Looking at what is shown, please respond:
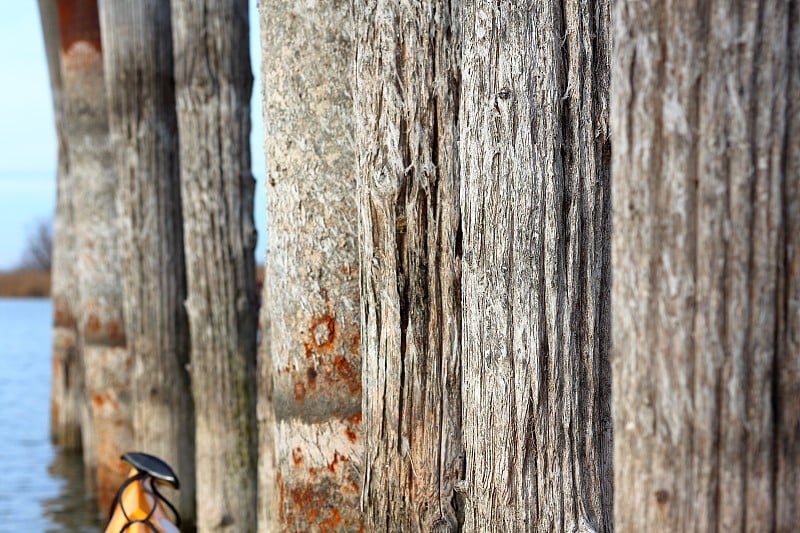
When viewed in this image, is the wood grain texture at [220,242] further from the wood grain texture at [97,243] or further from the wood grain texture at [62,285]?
the wood grain texture at [62,285]

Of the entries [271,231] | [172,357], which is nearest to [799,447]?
[271,231]

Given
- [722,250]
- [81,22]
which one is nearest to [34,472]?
[81,22]

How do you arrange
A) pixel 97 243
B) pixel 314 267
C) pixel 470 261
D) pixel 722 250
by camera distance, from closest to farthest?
pixel 722 250
pixel 470 261
pixel 314 267
pixel 97 243

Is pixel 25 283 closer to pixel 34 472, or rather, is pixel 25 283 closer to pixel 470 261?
pixel 34 472

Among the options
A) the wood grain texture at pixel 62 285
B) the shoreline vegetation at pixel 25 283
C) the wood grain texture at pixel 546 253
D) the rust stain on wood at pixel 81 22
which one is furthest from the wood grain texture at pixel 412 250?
the shoreline vegetation at pixel 25 283

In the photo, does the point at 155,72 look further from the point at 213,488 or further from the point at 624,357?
the point at 624,357
